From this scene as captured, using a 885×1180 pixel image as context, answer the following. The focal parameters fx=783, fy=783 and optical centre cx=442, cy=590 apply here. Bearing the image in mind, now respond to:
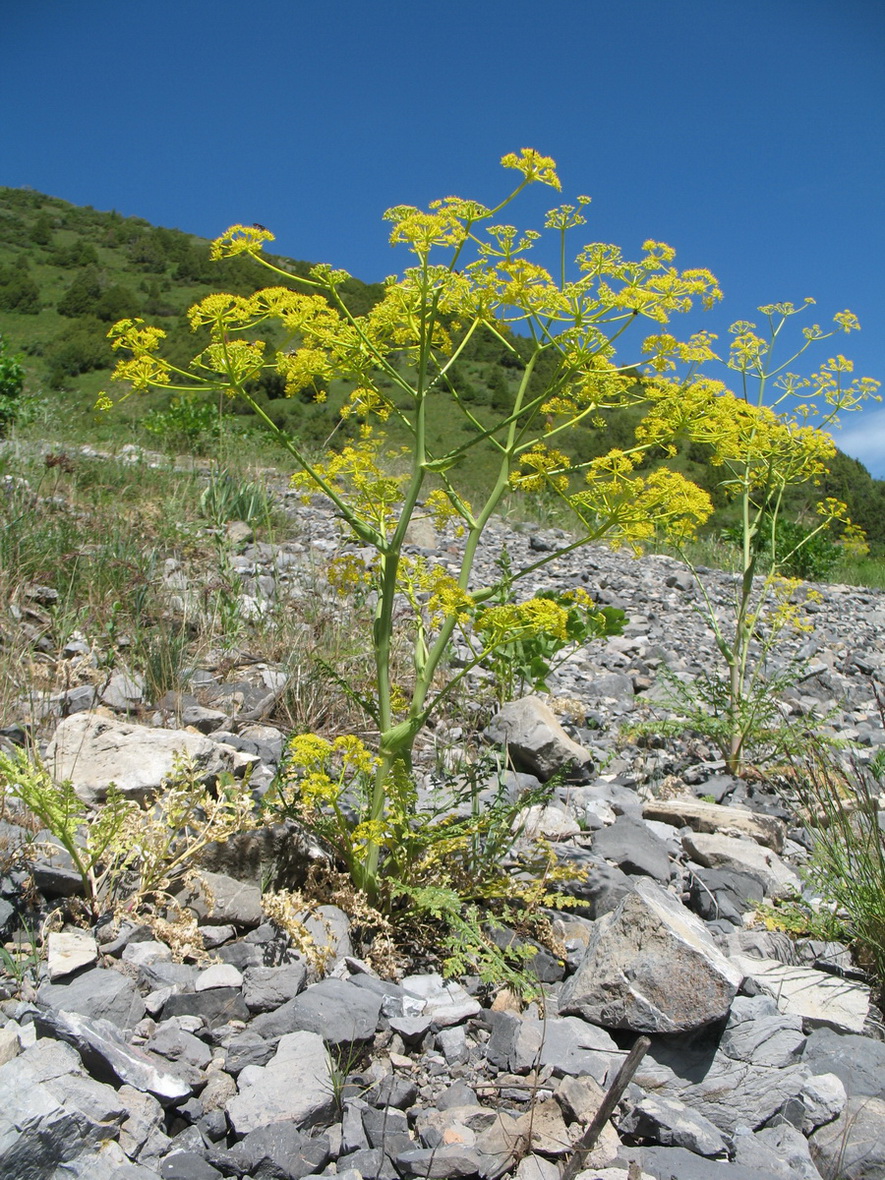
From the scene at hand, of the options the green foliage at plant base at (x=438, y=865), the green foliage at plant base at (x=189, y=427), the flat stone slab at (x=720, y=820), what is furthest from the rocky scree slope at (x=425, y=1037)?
the green foliage at plant base at (x=189, y=427)

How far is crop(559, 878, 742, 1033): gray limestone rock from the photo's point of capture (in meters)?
1.91

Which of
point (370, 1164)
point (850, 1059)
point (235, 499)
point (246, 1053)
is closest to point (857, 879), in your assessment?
point (850, 1059)

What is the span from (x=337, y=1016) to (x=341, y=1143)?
27 cm

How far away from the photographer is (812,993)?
2.18 m

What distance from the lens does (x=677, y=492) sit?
2.21m

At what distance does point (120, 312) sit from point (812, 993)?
5003 centimetres

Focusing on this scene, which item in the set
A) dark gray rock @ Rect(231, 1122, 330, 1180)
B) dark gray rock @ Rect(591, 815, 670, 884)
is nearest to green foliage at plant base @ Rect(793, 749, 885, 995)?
dark gray rock @ Rect(591, 815, 670, 884)

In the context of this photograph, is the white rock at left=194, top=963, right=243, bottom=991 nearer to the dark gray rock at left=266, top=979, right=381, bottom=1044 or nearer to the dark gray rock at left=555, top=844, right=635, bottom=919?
the dark gray rock at left=266, top=979, right=381, bottom=1044

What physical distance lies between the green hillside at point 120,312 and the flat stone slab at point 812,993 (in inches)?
332

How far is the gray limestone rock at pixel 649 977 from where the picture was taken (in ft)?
6.25

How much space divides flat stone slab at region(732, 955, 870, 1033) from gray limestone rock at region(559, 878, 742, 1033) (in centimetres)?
27

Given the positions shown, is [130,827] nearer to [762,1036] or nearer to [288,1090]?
[288,1090]

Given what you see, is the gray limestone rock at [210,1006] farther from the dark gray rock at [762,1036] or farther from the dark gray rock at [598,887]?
the dark gray rock at [762,1036]

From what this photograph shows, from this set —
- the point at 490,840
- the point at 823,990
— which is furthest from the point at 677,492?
the point at 823,990
